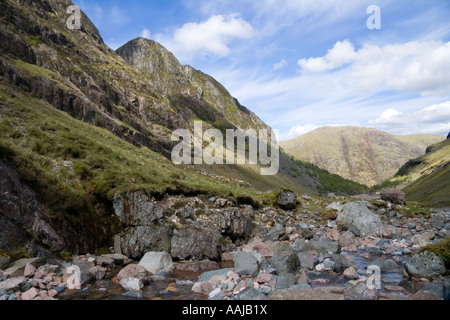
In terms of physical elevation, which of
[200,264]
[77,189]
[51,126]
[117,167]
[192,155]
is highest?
[192,155]

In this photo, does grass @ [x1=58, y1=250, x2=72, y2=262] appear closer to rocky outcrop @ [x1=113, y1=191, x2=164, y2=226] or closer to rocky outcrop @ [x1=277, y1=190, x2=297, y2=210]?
rocky outcrop @ [x1=113, y1=191, x2=164, y2=226]

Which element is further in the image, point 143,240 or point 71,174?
point 71,174

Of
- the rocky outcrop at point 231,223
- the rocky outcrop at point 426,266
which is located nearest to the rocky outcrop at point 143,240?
the rocky outcrop at point 231,223

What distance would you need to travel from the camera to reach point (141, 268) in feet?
49.9

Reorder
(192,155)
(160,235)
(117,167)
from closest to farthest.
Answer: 1. (160,235)
2. (117,167)
3. (192,155)

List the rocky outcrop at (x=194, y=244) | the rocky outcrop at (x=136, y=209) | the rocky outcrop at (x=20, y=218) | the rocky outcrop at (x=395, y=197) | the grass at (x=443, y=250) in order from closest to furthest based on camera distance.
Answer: the rocky outcrop at (x=20, y=218)
the grass at (x=443, y=250)
the rocky outcrop at (x=194, y=244)
the rocky outcrop at (x=136, y=209)
the rocky outcrop at (x=395, y=197)

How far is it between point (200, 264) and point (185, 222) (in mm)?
4699

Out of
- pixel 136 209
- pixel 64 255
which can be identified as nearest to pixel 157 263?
pixel 64 255

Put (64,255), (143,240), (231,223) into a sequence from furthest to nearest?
(231,223) < (143,240) < (64,255)

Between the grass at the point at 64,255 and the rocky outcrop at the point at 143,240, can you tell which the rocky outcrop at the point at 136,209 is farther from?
the grass at the point at 64,255

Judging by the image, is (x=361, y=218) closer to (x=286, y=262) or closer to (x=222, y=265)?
(x=286, y=262)

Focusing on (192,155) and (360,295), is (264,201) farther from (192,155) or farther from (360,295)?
(192,155)

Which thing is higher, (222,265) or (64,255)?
(64,255)
